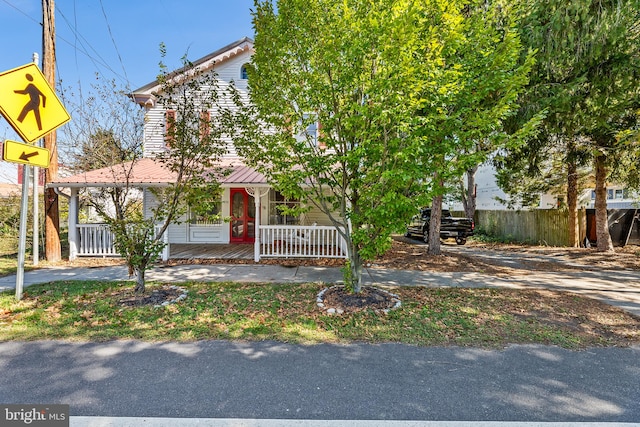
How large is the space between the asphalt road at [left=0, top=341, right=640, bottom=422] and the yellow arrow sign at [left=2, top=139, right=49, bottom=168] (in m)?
2.97

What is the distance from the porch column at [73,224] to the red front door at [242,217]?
5.01 metres

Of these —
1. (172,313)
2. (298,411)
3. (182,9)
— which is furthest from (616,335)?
(182,9)

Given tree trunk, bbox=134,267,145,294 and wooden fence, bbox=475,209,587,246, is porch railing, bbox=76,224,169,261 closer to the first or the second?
tree trunk, bbox=134,267,145,294

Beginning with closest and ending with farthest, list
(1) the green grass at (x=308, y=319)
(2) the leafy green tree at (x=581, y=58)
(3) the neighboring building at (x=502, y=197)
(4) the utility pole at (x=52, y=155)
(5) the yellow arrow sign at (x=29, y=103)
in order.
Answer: (1) the green grass at (x=308, y=319), (5) the yellow arrow sign at (x=29, y=103), (2) the leafy green tree at (x=581, y=58), (4) the utility pole at (x=52, y=155), (3) the neighboring building at (x=502, y=197)

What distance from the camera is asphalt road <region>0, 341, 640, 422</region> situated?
2.63 m

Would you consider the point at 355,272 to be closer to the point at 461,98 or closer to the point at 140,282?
the point at 461,98

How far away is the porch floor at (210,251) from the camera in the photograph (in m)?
9.79

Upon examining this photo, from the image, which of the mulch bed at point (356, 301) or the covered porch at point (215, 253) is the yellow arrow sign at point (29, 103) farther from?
the mulch bed at point (356, 301)

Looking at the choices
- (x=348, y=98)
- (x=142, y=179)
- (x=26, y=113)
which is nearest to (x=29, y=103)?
(x=26, y=113)

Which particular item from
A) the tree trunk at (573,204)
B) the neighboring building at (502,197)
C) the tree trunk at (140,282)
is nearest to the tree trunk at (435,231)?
the tree trunk at (573,204)

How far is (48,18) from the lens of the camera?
8.37 metres

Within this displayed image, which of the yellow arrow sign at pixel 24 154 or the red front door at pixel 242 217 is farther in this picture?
the red front door at pixel 242 217

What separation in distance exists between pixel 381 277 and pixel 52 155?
32.3ft

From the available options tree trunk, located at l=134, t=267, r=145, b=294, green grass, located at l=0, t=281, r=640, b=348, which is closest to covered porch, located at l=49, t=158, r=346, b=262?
tree trunk, located at l=134, t=267, r=145, b=294
